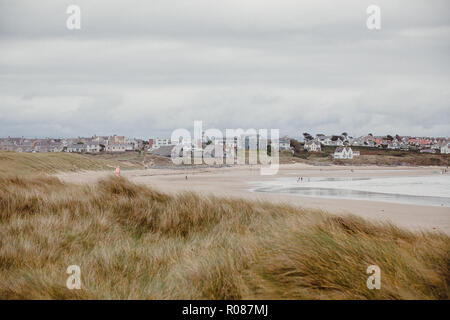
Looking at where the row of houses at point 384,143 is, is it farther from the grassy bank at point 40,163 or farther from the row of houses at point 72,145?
the grassy bank at point 40,163

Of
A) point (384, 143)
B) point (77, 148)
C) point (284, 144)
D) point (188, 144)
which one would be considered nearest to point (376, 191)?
point (188, 144)

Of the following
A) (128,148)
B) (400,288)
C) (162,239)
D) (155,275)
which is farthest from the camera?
(128,148)

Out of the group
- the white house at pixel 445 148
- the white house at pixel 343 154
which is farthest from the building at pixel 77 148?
the white house at pixel 445 148

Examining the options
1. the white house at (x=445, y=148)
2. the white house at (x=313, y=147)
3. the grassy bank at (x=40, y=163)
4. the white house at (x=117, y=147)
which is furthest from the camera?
the white house at (x=313, y=147)

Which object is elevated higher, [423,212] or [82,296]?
[82,296]

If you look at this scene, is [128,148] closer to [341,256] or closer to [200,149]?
[200,149]

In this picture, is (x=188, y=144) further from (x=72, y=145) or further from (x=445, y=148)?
(x=445, y=148)

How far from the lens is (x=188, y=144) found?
90.2 metres

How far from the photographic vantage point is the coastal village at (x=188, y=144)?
93.8m

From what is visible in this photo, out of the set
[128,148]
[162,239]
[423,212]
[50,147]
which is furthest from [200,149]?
[162,239]

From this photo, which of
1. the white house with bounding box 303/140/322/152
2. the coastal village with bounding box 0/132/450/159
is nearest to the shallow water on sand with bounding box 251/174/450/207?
the coastal village with bounding box 0/132/450/159

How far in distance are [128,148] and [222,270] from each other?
9384 centimetres

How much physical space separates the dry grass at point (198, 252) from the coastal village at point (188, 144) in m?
A: 73.3

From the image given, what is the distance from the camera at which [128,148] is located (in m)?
96.9
